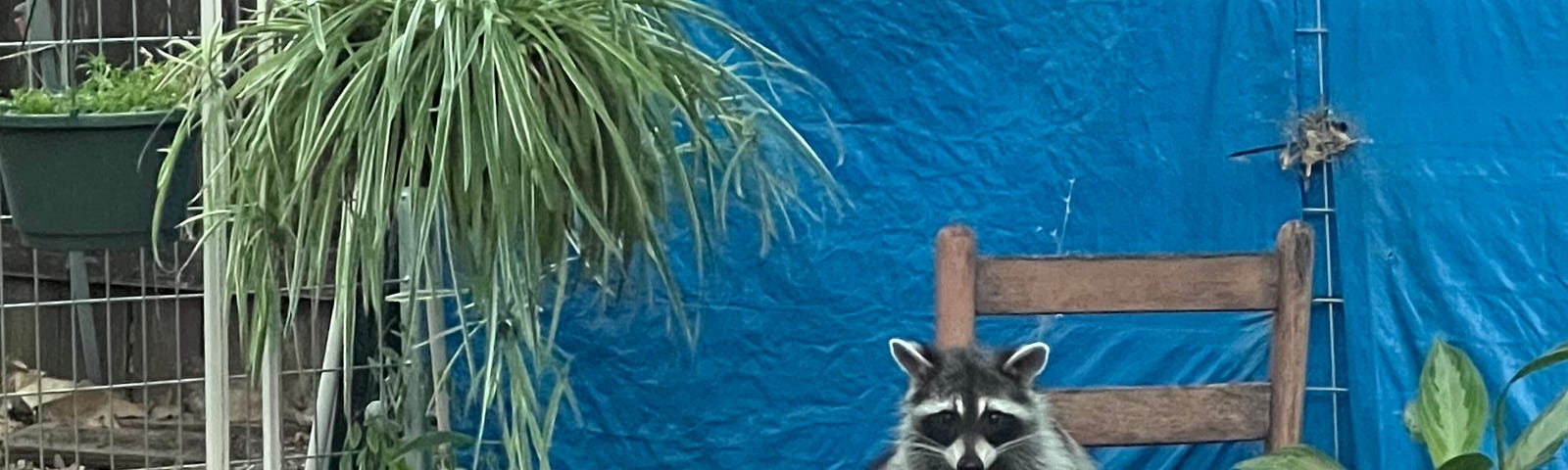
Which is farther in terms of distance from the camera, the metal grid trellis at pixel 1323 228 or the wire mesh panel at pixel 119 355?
the wire mesh panel at pixel 119 355

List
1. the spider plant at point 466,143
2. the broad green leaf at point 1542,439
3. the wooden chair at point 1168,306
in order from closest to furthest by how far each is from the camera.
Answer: the spider plant at point 466,143
the broad green leaf at point 1542,439
the wooden chair at point 1168,306

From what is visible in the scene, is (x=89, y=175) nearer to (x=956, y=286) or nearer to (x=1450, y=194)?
(x=956, y=286)

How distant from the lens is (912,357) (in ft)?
7.77

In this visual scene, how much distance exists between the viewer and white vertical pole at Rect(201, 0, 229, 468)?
2.19m

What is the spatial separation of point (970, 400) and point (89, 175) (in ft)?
3.71

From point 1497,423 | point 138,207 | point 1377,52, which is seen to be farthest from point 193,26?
point 1497,423

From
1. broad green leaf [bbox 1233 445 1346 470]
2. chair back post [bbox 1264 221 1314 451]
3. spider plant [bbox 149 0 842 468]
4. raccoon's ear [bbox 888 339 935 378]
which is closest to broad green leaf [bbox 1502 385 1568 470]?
broad green leaf [bbox 1233 445 1346 470]

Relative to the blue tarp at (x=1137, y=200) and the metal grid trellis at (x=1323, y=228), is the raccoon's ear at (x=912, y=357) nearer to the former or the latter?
the blue tarp at (x=1137, y=200)

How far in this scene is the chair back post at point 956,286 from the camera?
236cm

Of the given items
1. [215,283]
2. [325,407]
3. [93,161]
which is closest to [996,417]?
[325,407]

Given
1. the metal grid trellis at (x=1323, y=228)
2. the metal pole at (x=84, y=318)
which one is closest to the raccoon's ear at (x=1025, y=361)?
the metal grid trellis at (x=1323, y=228)

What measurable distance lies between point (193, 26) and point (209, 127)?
3.03 ft

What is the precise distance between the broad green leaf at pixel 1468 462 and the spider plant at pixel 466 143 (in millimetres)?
913

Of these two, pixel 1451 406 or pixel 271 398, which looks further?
pixel 271 398
